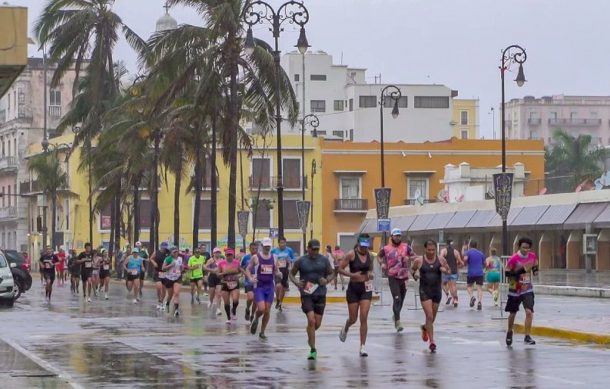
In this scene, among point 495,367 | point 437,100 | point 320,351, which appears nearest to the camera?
point 495,367

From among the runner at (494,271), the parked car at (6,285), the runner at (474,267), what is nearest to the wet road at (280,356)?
the runner at (474,267)

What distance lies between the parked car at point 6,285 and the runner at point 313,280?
19.3m

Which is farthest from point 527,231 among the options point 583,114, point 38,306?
point 583,114

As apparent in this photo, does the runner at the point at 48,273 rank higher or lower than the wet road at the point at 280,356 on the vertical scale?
higher

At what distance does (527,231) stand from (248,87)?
24.6m

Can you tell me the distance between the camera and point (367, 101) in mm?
114500

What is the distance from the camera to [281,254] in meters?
33.0

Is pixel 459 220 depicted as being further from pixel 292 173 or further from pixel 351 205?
pixel 292 173

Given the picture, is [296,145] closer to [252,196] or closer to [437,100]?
[252,196]

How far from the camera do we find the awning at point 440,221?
76.5m

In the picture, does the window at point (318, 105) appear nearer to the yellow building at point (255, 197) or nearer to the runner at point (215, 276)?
the yellow building at point (255, 197)

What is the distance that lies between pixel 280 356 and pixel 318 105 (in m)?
98.8

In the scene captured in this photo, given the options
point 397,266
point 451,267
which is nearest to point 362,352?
point 397,266

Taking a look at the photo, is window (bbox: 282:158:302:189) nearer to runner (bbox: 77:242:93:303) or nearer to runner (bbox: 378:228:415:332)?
runner (bbox: 77:242:93:303)
